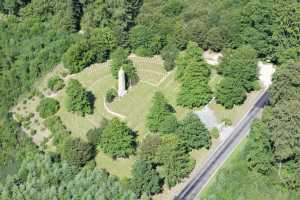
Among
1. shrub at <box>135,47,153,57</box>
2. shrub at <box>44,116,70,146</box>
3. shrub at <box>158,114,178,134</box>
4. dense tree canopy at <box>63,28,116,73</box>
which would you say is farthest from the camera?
shrub at <box>135,47,153,57</box>

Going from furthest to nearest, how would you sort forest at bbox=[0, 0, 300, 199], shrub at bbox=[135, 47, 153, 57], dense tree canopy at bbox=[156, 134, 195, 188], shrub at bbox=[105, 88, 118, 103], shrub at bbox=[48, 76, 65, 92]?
shrub at bbox=[135, 47, 153, 57], shrub at bbox=[48, 76, 65, 92], shrub at bbox=[105, 88, 118, 103], dense tree canopy at bbox=[156, 134, 195, 188], forest at bbox=[0, 0, 300, 199]

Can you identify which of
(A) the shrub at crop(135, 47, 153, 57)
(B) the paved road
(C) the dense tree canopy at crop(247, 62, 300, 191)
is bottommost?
(A) the shrub at crop(135, 47, 153, 57)

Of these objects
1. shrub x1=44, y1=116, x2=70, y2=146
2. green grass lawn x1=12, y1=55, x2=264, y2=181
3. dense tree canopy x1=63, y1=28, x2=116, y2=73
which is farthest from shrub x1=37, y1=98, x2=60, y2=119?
dense tree canopy x1=63, y1=28, x2=116, y2=73

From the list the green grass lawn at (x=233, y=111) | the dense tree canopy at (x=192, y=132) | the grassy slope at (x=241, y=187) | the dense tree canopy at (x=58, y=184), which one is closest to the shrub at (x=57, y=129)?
the dense tree canopy at (x=58, y=184)

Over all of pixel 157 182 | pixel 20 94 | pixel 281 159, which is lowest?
pixel 20 94

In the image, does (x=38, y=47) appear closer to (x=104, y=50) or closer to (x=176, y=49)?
(x=104, y=50)

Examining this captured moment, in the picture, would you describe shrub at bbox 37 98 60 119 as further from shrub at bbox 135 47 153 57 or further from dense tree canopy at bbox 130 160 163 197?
dense tree canopy at bbox 130 160 163 197

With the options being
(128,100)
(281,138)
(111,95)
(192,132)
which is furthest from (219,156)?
(111,95)

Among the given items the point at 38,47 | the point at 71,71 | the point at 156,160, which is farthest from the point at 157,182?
the point at 38,47
